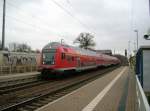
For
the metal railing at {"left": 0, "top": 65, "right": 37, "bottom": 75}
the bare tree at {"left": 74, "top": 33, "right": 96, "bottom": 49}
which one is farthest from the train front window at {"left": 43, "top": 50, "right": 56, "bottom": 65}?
the bare tree at {"left": 74, "top": 33, "right": 96, "bottom": 49}

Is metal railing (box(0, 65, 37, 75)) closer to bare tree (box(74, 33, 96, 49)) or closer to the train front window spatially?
the train front window

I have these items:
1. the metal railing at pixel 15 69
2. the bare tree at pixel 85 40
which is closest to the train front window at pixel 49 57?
the metal railing at pixel 15 69

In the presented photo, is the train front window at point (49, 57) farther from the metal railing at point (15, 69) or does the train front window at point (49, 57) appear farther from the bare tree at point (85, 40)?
the bare tree at point (85, 40)

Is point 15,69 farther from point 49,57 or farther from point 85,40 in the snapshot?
point 85,40

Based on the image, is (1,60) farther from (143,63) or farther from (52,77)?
(143,63)

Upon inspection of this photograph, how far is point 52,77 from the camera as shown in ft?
85.9

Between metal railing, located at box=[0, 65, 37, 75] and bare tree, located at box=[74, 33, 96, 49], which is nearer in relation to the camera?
metal railing, located at box=[0, 65, 37, 75]

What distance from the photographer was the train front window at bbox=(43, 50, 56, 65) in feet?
79.8

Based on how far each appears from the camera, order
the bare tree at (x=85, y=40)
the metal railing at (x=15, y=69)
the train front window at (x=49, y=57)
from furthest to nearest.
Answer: the bare tree at (x=85, y=40) → the metal railing at (x=15, y=69) → the train front window at (x=49, y=57)

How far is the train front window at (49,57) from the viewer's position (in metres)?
24.3

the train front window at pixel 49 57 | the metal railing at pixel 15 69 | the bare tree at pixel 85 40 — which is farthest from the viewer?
the bare tree at pixel 85 40

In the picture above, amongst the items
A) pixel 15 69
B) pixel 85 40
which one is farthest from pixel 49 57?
pixel 85 40

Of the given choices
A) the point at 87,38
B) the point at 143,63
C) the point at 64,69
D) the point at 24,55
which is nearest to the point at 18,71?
the point at 24,55

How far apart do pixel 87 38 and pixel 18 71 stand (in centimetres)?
7841
